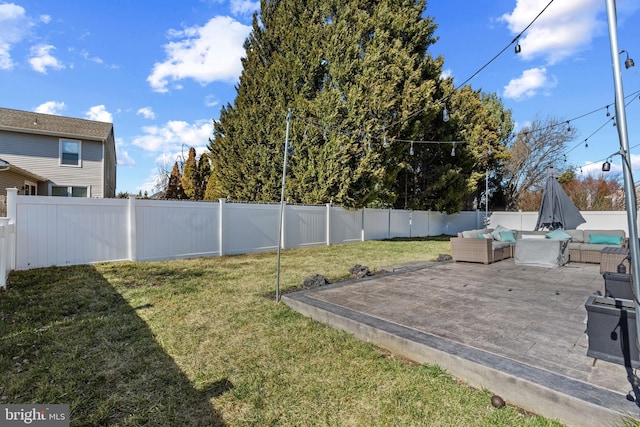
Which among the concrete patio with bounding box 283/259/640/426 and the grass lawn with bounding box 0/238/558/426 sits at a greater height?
the concrete patio with bounding box 283/259/640/426

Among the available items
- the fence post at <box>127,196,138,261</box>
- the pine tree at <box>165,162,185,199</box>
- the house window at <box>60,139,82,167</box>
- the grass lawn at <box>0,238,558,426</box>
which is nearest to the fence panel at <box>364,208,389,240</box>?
the fence post at <box>127,196,138,261</box>

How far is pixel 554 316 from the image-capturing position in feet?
11.5

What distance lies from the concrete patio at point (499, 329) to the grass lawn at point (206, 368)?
14 cm

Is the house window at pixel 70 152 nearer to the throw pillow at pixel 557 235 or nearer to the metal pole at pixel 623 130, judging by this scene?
the metal pole at pixel 623 130

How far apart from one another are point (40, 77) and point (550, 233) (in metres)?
16.9

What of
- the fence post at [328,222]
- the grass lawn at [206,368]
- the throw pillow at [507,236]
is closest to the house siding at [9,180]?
the grass lawn at [206,368]

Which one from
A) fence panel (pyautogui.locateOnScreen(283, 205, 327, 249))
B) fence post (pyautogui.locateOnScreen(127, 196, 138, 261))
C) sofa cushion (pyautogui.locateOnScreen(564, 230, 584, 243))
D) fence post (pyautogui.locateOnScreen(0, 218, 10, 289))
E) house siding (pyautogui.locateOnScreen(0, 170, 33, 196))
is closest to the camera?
fence post (pyautogui.locateOnScreen(0, 218, 10, 289))

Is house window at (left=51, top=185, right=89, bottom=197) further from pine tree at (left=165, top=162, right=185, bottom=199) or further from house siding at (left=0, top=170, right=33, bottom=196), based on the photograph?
pine tree at (left=165, top=162, right=185, bottom=199)

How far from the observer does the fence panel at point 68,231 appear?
5785 mm

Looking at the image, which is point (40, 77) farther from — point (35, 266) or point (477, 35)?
point (477, 35)

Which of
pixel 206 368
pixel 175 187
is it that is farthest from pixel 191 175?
pixel 206 368

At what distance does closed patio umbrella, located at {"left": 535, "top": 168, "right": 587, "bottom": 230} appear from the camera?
25.9 feet

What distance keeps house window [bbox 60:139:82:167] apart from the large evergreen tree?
21.3 ft

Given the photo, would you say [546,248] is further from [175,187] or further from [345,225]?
[175,187]
